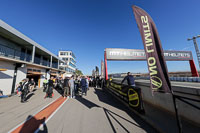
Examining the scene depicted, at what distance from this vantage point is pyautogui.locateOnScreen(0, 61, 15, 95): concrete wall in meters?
6.75

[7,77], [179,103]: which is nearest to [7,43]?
[7,77]

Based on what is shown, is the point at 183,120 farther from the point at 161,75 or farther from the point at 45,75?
the point at 45,75

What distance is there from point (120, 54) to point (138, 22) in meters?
10.5

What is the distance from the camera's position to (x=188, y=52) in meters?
16.3

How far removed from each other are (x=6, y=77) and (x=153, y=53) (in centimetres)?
1197

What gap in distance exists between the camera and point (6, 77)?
711cm

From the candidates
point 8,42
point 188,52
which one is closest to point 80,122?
Result: point 8,42

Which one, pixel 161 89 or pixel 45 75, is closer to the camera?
pixel 161 89

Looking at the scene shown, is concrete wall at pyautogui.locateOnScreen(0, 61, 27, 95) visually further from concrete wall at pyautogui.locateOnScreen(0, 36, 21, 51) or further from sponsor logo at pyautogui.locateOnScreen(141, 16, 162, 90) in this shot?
sponsor logo at pyautogui.locateOnScreen(141, 16, 162, 90)

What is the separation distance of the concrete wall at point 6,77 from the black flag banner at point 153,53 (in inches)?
450

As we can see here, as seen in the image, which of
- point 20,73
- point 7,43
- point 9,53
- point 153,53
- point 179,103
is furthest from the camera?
point 7,43

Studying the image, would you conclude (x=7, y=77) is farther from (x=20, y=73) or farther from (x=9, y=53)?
(x=9, y=53)

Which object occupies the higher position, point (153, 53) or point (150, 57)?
point (153, 53)

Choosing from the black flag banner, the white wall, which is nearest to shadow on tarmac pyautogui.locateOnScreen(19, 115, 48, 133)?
the black flag banner
